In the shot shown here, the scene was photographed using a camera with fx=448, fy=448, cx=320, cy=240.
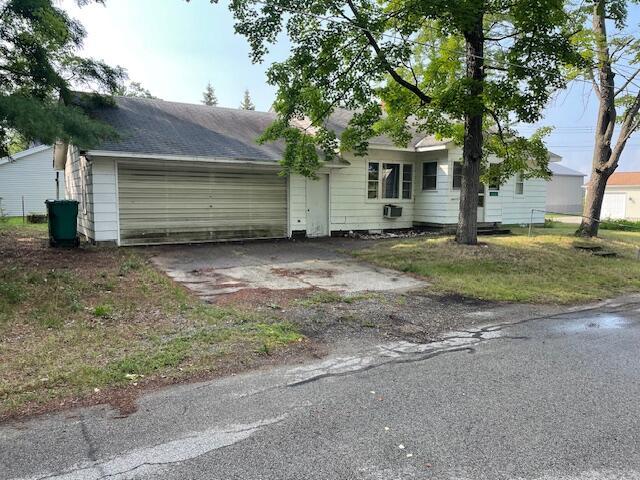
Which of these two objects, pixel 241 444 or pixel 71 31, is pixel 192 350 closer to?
pixel 241 444

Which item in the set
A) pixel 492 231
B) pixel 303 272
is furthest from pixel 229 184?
pixel 492 231

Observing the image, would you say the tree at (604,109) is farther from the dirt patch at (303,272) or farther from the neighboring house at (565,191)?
the neighboring house at (565,191)

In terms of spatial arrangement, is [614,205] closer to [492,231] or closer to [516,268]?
[492,231]

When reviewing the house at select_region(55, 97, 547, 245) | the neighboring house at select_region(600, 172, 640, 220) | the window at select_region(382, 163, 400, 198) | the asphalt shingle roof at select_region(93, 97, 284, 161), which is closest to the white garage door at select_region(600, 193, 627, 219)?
the neighboring house at select_region(600, 172, 640, 220)

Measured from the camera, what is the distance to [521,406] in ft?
11.7

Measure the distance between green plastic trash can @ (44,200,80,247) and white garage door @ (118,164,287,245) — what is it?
1.11 metres

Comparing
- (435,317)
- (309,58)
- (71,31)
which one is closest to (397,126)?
(309,58)

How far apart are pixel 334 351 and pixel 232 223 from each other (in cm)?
919

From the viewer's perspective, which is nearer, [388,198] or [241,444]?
[241,444]

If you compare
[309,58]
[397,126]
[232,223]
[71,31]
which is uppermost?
[71,31]

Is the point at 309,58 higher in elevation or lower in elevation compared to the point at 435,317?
higher

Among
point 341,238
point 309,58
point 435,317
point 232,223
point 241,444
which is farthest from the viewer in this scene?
point 341,238

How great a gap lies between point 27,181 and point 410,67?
24.3 metres

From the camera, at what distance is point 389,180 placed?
16.3 m
